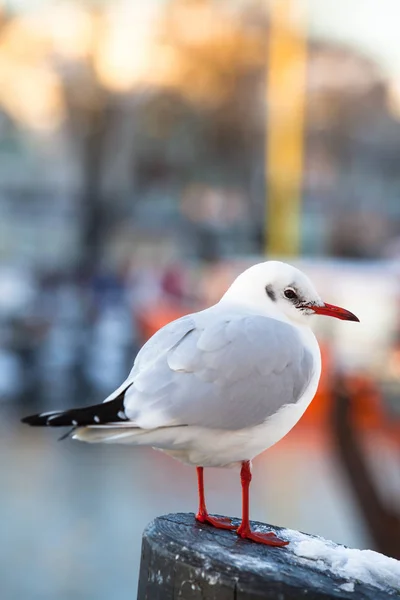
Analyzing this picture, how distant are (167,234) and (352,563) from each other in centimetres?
1250

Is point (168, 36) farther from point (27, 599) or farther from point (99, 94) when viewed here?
point (27, 599)

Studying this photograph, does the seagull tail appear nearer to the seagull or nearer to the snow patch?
the seagull

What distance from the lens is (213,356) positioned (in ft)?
3.25

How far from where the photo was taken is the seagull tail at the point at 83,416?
3.01 ft

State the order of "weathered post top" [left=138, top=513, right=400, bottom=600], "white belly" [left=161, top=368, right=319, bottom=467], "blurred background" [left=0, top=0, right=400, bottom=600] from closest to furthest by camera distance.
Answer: "weathered post top" [left=138, top=513, right=400, bottom=600] < "white belly" [left=161, top=368, right=319, bottom=467] < "blurred background" [left=0, top=0, right=400, bottom=600]

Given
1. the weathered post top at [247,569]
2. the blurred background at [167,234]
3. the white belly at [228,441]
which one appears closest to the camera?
the weathered post top at [247,569]

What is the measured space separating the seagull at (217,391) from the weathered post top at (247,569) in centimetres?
5

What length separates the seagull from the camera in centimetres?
97

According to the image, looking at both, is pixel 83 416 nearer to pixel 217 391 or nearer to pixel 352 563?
pixel 217 391

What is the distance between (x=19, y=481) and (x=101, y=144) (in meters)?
6.99

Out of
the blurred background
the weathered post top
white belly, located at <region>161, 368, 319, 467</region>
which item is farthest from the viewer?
the blurred background

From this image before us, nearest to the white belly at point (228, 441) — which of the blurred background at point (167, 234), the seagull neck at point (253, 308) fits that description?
the seagull neck at point (253, 308)

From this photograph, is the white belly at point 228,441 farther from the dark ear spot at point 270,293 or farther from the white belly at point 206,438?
the dark ear spot at point 270,293

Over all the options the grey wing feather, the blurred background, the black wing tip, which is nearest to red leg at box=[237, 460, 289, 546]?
the grey wing feather
